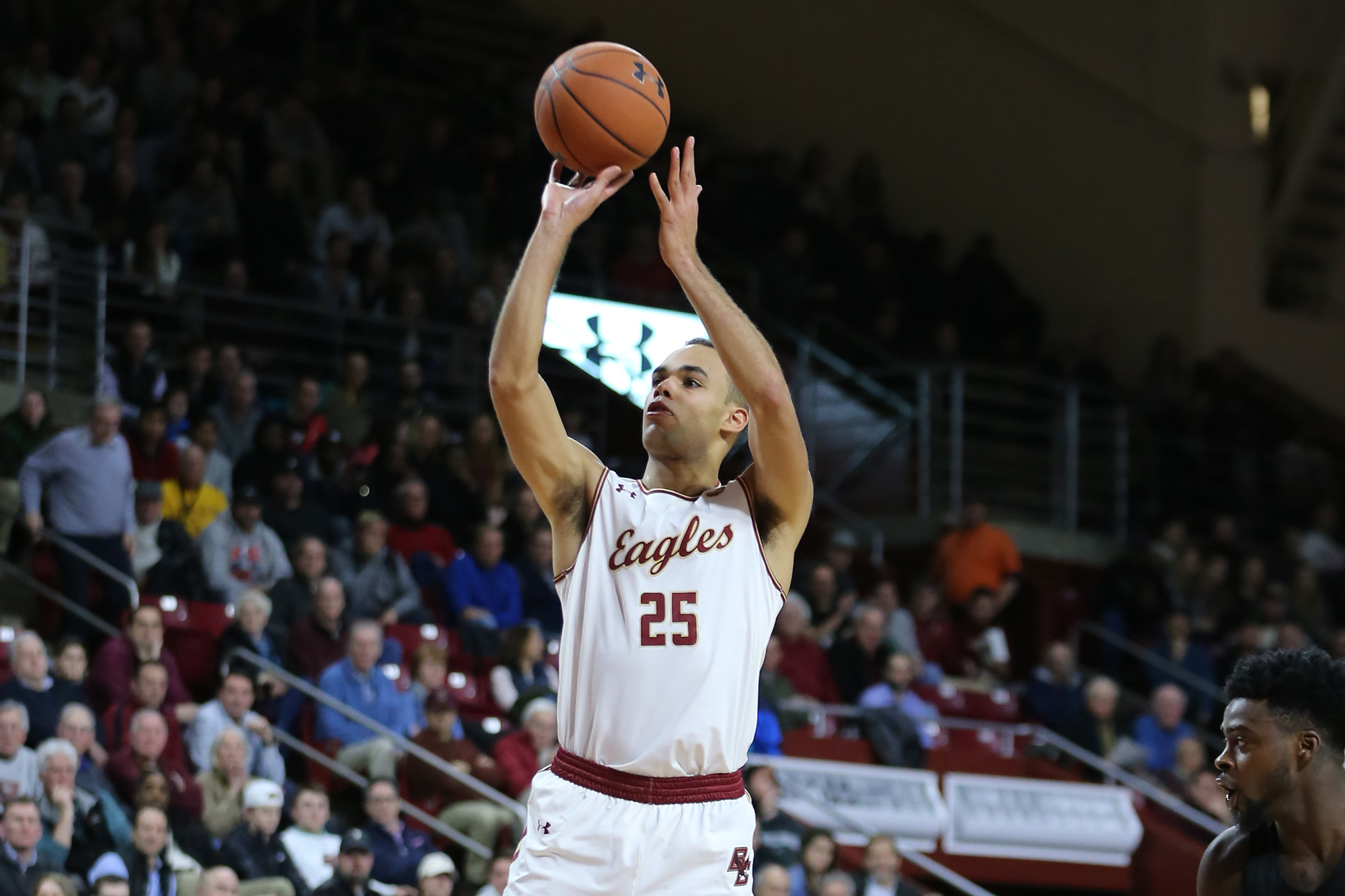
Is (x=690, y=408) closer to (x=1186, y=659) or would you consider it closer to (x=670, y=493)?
(x=670, y=493)

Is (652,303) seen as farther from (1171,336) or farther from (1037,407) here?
(1171,336)

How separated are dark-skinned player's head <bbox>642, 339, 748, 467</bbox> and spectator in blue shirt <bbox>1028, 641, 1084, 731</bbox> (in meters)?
9.21

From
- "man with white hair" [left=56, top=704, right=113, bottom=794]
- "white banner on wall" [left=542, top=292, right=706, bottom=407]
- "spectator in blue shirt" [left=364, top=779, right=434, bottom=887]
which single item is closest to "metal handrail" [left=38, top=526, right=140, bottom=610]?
"man with white hair" [left=56, top=704, right=113, bottom=794]

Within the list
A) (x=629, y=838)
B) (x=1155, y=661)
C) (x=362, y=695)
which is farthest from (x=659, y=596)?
(x=1155, y=661)

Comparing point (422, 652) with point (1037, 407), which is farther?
point (1037, 407)

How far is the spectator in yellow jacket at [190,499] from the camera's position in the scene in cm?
1105

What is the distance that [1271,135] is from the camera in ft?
58.1

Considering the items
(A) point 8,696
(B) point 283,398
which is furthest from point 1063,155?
(A) point 8,696

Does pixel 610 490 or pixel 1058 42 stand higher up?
pixel 1058 42

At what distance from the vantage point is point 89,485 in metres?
10.5

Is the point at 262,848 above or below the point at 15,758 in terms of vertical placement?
below

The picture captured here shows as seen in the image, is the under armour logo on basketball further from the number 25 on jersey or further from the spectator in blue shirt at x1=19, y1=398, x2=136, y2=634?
the spectator in blue shirt at x1=19, y1=398, x2=136, y2=634

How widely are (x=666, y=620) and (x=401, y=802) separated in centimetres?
587

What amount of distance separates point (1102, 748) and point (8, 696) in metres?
7.22
